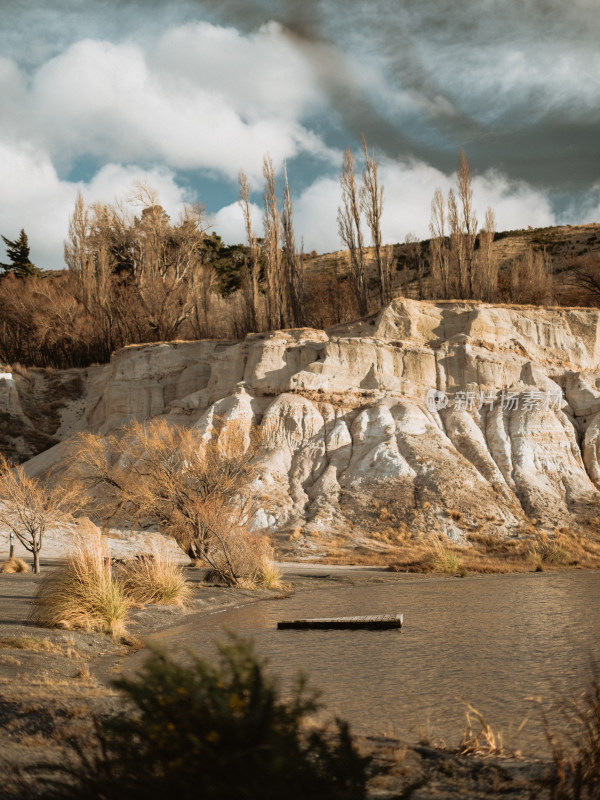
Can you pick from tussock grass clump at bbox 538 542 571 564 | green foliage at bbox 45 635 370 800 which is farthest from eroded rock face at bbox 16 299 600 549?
green foliage at bbox 45 635 370 800

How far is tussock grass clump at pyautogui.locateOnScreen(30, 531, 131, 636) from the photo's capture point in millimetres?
11328

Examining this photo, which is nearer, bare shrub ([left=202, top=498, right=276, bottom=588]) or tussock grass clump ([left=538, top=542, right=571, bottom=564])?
bare shrub ([left=202, top=498, right=276, bottom=588])

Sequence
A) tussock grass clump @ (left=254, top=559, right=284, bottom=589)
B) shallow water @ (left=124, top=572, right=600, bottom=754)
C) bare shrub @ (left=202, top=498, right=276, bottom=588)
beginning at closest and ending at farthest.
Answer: shallow water @ (left=124, top=572, right=600, bottom=754) < tussock grass clump @ (left=254, top=559, right=284, bottom=589) < bare shrub @ (left=202, top=498, right=276, bottom=588)

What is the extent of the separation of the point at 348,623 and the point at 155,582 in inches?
179

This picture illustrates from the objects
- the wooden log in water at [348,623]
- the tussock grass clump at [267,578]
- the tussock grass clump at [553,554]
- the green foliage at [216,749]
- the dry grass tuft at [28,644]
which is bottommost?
the tussock grass clump at [553,554]

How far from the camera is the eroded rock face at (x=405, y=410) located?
28.6m

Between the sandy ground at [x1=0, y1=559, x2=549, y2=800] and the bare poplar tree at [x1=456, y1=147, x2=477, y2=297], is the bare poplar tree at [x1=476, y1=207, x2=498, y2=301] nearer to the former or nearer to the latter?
the bare poplar tree at [x1=456, y1=147, x2=477, y2=297]

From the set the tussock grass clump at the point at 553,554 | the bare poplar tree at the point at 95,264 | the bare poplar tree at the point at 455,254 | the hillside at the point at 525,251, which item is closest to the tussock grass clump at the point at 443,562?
the tussock grass clump at the point at 553,554

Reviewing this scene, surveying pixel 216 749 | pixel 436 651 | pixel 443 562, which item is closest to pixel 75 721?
pixel 216 749

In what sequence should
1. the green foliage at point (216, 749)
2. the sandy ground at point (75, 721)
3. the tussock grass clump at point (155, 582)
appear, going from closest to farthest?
the green foliage at point (216, 749)
the sandy ground at point (75, 721)
the tussock grass clump at point (155, 582)

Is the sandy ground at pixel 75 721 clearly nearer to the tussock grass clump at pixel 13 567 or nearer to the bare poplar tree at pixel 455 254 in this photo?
the tussock grass clump at pixel 13 567

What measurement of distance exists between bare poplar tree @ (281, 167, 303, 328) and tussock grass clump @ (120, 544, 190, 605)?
95.2 ft

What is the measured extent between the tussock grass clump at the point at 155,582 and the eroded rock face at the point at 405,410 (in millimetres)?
11912

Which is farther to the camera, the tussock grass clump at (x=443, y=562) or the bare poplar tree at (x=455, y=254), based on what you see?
the bare poplar tree at (x=455, y=254)
